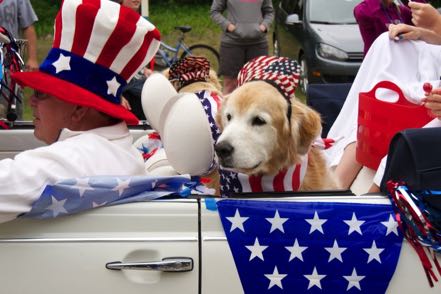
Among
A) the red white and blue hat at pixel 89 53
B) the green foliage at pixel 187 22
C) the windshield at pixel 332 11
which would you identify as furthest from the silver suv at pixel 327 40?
the red white and blue hat at pixel 89 53

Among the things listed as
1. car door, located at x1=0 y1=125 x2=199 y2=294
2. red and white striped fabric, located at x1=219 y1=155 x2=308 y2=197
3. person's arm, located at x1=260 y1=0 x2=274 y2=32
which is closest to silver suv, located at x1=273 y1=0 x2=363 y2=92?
person's arm, located at x1=260 y1=0 x2=274 y2=32

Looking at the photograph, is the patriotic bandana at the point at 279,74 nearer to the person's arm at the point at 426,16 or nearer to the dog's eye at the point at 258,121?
the dog's eye at the point at 258,121

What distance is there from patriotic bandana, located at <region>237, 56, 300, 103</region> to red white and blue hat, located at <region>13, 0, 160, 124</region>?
24.6 inches

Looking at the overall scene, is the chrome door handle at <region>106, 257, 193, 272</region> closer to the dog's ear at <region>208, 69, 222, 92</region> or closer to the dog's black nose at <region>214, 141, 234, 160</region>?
the dog's black nose at <region>214, 141, 234, 160</region>

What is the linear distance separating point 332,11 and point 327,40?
1.96 ft

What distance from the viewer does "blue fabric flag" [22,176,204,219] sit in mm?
2168

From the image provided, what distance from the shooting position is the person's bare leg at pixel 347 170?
349 centimetres

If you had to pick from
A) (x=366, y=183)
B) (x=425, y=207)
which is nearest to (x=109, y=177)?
(x=425, y=207)

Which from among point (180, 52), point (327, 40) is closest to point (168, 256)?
point (327, 40)

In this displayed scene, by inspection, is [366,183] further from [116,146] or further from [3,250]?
[3,250]

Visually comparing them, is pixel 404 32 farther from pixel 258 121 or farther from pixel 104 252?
pixel 104 252

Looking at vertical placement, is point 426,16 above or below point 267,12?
above

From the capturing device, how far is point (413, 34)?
3459 millimetres

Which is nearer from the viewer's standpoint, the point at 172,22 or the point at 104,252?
the point at 104,252
